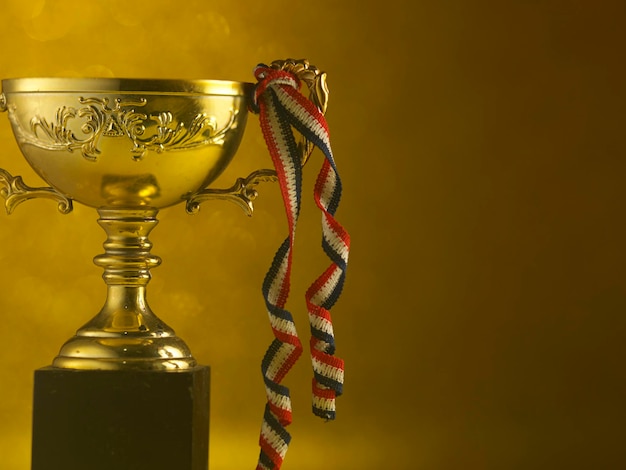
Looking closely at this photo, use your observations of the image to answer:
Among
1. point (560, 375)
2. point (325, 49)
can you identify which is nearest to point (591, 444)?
point (560, 375)

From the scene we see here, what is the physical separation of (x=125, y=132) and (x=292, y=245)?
23 cm

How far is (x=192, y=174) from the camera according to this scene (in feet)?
5.55

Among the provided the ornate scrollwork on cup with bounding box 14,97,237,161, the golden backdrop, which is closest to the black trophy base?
the ornate scrollwork on cup with bounding box 14,97,237,161

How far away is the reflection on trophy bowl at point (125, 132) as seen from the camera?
5.30 feet

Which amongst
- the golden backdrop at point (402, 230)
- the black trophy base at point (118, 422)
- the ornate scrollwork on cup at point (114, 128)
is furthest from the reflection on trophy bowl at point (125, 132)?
the golden backdrop at point (402, 230)

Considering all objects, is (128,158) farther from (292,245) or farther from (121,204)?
(292,245)

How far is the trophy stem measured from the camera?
166cm

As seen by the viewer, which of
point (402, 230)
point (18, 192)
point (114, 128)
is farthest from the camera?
point (402, 230)

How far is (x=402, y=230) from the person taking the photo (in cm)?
251

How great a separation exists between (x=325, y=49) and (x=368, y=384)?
55 cm

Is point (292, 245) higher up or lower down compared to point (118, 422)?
higher up

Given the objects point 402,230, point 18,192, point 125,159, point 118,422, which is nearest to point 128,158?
point 125,159

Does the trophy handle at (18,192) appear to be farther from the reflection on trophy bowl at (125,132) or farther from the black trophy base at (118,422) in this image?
the black trophy base at (118,422)

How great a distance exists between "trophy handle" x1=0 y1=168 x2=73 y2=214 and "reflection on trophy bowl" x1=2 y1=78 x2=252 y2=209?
28 mm
